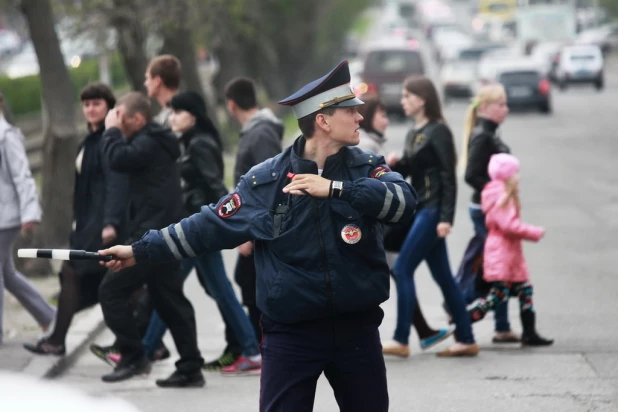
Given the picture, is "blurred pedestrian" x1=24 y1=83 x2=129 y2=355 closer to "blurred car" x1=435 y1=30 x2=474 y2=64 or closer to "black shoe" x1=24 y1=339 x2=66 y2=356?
"black shoe" x1=24 y1=339 x2=66 y2=356

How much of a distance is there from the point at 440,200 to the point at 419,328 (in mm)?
953

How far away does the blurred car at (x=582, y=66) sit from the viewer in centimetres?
4716

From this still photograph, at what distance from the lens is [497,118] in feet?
26.3

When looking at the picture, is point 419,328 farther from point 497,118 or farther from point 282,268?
point 282,268

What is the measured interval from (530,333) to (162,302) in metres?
2.51

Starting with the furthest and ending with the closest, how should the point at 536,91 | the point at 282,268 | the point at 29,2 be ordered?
the point at 536,91 < the point at 29,2 < the point at 282,268

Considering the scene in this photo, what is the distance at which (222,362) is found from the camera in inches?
303

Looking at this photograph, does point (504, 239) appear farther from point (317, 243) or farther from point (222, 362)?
point (317, 243)

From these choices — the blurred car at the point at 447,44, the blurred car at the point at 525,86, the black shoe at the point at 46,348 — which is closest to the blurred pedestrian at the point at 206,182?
the black shoe at the point at 46,348

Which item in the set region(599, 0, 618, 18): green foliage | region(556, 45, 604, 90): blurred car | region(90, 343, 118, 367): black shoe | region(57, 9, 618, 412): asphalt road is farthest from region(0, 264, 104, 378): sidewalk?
region(599, 0, 618, 18): green foliage

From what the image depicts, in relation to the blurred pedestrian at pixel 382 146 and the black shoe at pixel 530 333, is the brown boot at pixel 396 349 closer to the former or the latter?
the blurred pedestrian at pixel 382 146

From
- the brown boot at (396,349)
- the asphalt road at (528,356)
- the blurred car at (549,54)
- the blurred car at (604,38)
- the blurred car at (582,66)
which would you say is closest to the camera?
the asphalt road at (528,356)

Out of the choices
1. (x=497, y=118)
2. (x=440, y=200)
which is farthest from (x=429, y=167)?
(x=497, y=118)

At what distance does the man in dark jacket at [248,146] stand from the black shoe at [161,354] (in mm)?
437
